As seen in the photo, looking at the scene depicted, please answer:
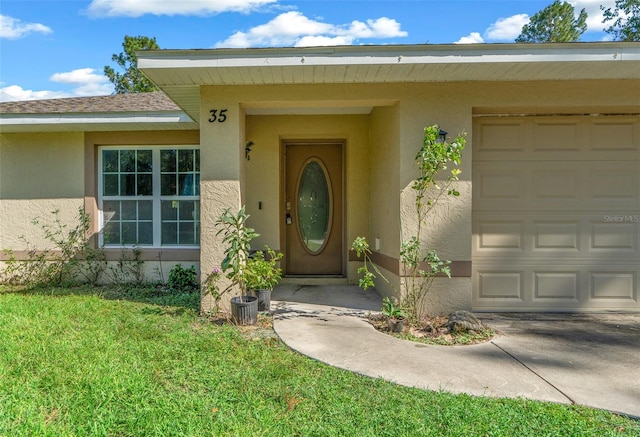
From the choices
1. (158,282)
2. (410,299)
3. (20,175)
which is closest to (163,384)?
(410,299)

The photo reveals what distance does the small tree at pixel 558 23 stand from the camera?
75.3ft

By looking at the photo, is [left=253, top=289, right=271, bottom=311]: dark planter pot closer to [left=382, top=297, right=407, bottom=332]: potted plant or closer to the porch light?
[left=382, top=297, right=407, bottom=332]: potted plant

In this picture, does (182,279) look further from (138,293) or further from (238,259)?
(238,259)

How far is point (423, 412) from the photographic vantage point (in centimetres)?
240

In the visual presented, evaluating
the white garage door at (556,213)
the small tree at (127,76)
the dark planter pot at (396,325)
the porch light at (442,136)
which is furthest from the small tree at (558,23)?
the dark planter pot at (396,325)

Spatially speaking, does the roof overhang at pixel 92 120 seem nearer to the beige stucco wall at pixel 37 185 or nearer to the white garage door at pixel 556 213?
the beige stucco wall at pixel 37 185

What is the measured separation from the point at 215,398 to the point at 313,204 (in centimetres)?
458

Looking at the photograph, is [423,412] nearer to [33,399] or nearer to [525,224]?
[33,399]

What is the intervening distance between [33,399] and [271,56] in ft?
11.6

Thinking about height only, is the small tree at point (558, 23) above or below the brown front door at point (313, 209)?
above

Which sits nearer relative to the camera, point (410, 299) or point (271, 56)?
point (271, 56)

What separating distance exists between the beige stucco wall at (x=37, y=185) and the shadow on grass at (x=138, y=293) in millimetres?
1020

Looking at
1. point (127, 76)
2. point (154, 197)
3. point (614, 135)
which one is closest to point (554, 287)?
point (614, 135)

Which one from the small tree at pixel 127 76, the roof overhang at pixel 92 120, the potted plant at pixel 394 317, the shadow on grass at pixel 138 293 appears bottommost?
the shadow on grass at pixel 138 293
